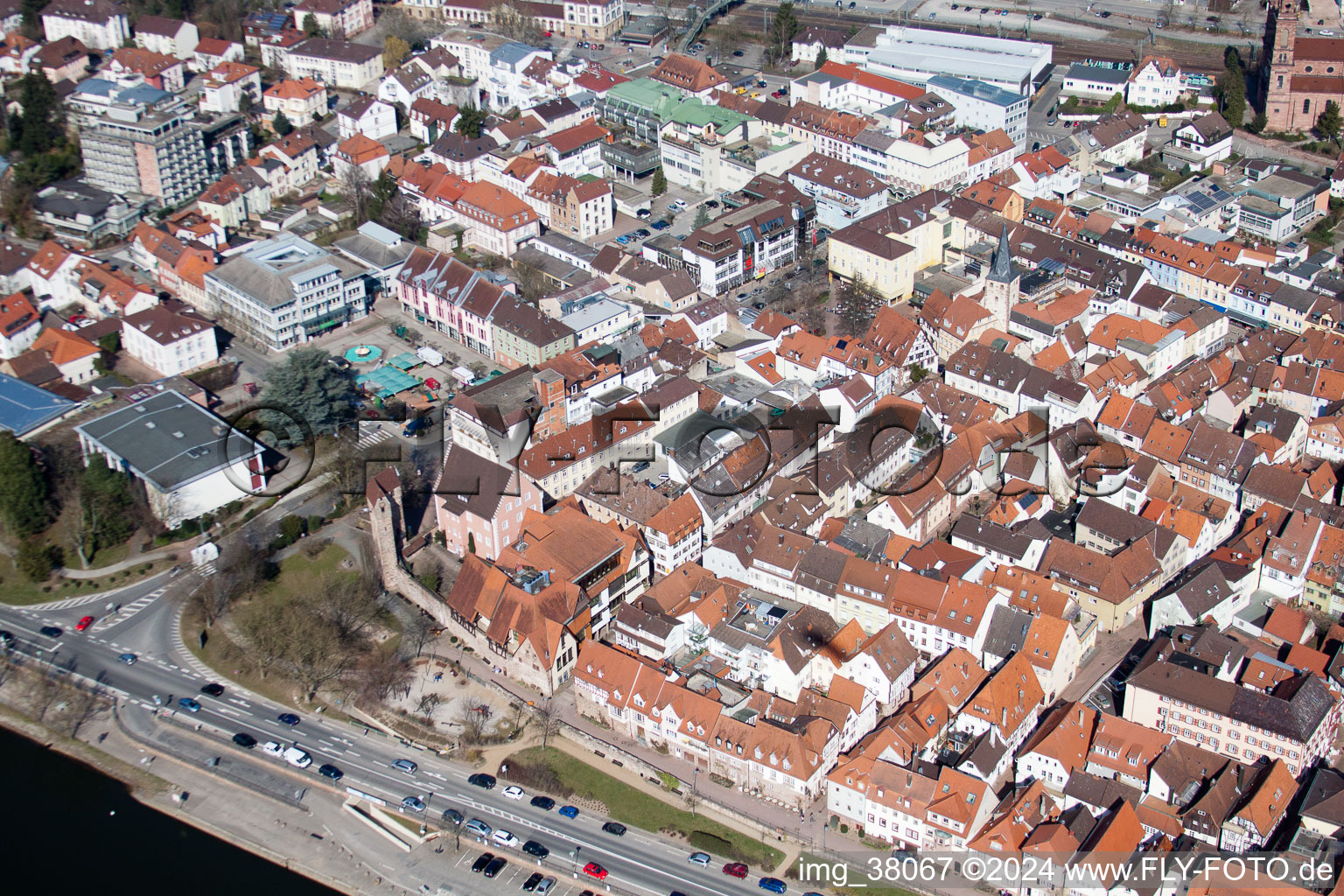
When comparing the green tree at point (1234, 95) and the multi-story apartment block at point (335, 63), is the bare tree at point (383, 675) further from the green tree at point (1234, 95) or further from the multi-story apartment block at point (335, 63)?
the green tree at point (1234, 95)

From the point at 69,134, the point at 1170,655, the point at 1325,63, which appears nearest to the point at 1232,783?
the point at 1170,655

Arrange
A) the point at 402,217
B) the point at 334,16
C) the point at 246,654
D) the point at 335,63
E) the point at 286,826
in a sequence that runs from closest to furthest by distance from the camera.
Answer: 1. the point at 286,826
2. the point at 246,654
3. the point at 402,217
4. the point at 335,63
5. the point at 334,16

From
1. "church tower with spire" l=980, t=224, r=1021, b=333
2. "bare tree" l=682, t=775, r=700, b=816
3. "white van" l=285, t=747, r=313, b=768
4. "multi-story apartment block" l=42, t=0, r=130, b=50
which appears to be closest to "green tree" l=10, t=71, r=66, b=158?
"multi-story apartment block" l=42, t=0, r=130, b=50

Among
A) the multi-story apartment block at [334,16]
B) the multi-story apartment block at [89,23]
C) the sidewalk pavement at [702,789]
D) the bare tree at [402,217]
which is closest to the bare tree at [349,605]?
the sidewalk pavement at [702,789]

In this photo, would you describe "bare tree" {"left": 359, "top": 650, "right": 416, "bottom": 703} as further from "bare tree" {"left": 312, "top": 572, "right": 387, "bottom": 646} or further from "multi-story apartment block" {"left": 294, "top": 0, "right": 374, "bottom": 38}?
"multi-story apartment block" {"left": 294, "top": 0, "right": 374, "bottom": 38}

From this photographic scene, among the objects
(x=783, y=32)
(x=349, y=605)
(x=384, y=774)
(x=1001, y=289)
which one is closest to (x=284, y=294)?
(x=349, y=605)

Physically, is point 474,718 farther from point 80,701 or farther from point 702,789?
point 80,701
